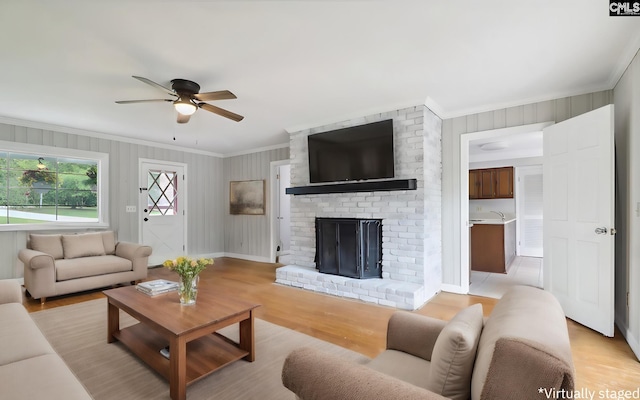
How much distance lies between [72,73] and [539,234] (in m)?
8.81

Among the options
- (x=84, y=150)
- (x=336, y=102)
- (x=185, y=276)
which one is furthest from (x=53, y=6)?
(x=84, y=150)

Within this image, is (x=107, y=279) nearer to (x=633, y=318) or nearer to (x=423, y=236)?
(x=423, y=236)

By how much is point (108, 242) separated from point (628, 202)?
643cm

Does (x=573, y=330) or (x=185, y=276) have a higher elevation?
(x=185, y=276)

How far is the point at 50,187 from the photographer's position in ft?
15.5

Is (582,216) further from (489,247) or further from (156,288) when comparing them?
(156,288)

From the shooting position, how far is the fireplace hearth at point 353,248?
157 inches

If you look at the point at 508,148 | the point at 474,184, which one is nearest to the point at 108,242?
the point at 508,148

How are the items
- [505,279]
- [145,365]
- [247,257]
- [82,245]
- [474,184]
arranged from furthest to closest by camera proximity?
[474,184] → [247,257] → [505,279] → [82,245] → [145,365]

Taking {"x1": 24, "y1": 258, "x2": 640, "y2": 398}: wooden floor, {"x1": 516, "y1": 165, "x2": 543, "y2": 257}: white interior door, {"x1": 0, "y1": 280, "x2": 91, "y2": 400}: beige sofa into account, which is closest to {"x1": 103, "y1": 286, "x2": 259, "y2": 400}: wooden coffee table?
{"x1": 0, "y1": 280, "x2": 91, "y2": 400}: beige sofa

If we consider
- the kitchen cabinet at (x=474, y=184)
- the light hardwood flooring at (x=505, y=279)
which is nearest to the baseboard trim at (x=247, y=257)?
the light hardwood flooring at (x=505, y=279)

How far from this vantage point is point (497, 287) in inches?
168

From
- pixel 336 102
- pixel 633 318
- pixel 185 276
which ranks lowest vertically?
pixel 633 318

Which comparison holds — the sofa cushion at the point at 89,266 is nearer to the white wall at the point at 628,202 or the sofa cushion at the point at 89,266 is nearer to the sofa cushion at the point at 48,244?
the sofa cushion at the point at 48,244
